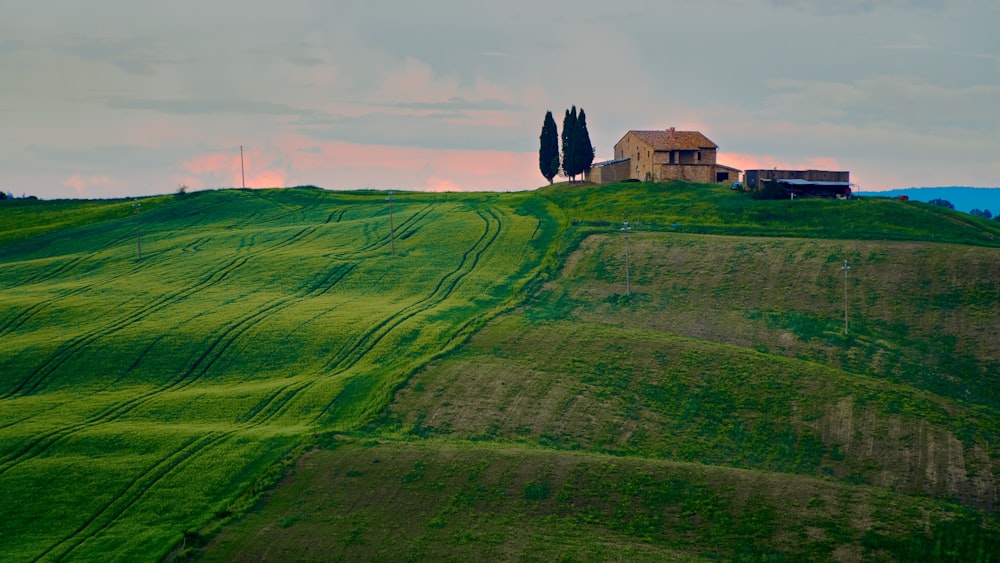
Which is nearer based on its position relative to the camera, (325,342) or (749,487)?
(749,487)

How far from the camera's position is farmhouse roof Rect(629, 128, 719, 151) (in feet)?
390

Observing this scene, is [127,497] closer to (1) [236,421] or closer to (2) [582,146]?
(1) [236,421]

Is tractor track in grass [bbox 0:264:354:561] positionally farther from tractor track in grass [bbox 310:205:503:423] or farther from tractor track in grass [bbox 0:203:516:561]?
tractor track in grass [bbox 310:205:503:423]

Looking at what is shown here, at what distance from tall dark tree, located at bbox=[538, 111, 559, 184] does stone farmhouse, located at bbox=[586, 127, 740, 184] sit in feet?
25.9

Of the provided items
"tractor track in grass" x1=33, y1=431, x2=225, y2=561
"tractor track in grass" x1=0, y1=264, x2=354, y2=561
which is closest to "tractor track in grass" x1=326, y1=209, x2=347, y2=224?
"tractor track in grass" x1=0, y1=264, x2=354, y2=561

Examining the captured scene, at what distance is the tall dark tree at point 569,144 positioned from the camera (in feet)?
411

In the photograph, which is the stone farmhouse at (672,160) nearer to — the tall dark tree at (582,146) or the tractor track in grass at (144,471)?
the tall dark tree at (582,146)

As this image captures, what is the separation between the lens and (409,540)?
4050cm

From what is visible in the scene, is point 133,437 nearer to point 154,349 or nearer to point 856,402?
point 154,349

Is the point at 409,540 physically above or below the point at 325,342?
below

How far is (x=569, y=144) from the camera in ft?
413

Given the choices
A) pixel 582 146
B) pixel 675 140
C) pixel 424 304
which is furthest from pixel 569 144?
pixel 424 304

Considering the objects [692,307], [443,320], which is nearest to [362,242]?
[443,320]

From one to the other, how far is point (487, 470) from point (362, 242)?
5733 centimetres
